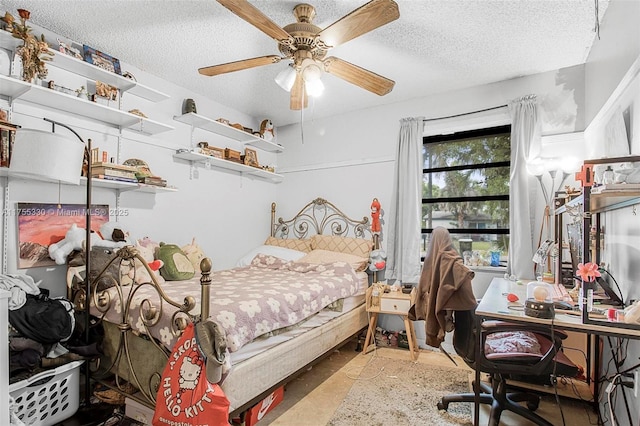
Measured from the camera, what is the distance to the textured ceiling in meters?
2.20

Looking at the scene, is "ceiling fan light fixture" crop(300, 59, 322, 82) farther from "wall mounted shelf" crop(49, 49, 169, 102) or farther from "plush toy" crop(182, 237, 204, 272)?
"plush toy" crop(182, 237, 204, 272)

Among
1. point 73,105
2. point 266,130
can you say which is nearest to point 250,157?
point 266,130

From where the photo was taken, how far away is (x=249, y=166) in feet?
13.1

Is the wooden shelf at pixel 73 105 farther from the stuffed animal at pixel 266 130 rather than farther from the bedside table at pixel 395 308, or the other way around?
the bedside table at pixel 395 308

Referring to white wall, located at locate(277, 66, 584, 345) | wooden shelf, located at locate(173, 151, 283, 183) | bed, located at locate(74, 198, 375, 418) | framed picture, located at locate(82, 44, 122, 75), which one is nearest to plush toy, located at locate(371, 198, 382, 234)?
white wall, located at locate(277, 66, 584, 345)

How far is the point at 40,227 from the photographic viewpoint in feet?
7.97

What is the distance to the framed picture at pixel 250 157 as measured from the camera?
13.1 ft

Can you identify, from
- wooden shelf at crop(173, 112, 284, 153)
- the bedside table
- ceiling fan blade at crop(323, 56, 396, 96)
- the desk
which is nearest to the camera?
the desk

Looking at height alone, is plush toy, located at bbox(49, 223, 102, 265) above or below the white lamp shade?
below

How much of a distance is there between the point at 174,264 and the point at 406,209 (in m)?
2.31

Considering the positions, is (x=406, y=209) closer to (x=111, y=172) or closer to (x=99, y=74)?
(x=111, y=172)

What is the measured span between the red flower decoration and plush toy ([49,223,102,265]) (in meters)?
2.88

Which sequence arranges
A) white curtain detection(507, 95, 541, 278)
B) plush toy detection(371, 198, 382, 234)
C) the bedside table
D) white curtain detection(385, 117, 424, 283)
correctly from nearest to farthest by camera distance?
1. white curtain detection(507, 95, 541, 278)
2. the bedside table
3. white curtain detection(385, 117, 424, 283)
4. plush toy detection(371, 198, 382, 234)

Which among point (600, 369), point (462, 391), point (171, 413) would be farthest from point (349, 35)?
point (600, 369)
